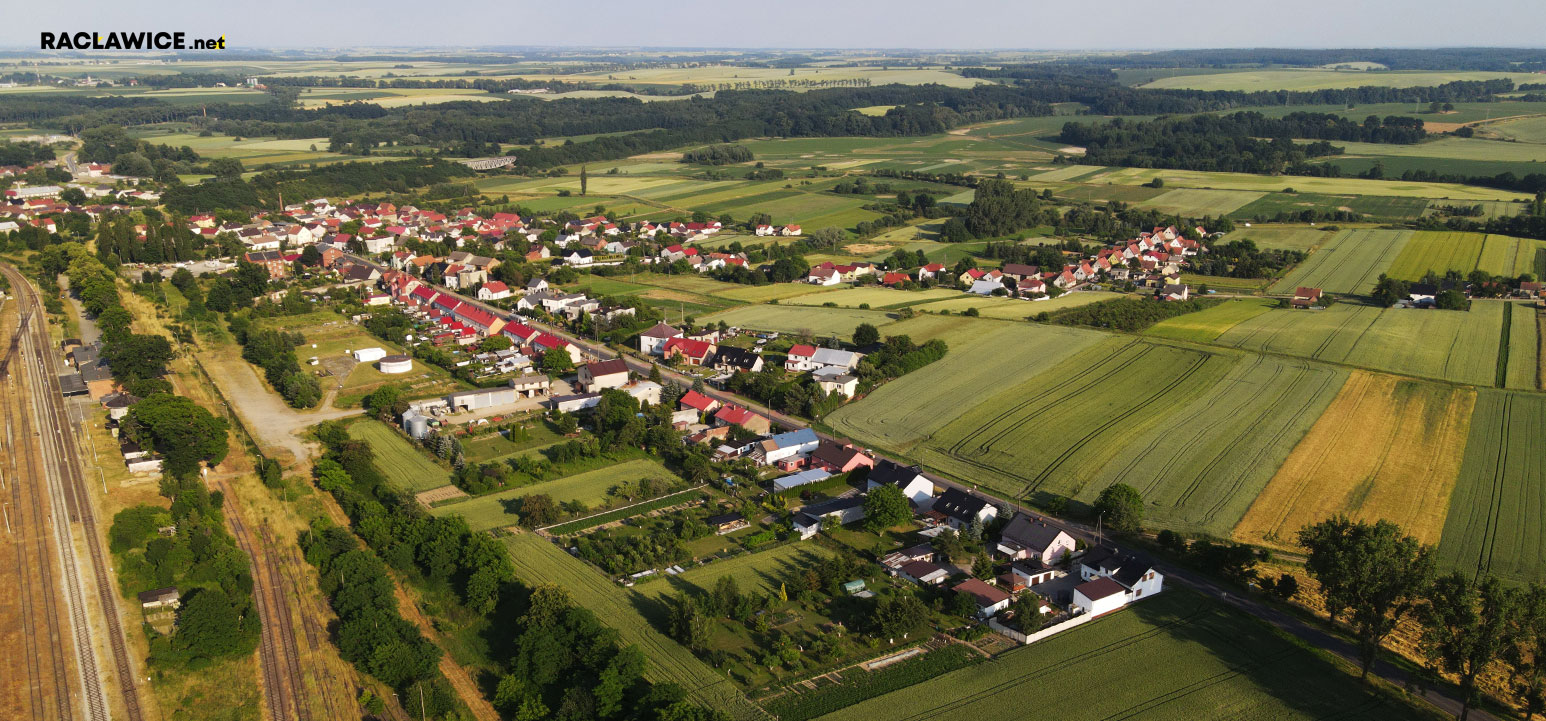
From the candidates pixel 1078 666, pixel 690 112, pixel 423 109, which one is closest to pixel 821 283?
pixel 1078 666

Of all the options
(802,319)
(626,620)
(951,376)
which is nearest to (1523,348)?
(951,376)

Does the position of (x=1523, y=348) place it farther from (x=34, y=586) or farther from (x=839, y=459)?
(x=34, y=586)

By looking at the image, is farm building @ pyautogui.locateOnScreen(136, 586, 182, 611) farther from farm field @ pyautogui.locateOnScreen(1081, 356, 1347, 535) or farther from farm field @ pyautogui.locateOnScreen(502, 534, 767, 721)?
farm field @ pyautogui.locateOnScreen(1081, 356, 1347, 535)

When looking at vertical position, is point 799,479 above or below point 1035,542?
below

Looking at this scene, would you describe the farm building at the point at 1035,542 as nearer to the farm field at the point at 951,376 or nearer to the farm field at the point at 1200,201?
the farm field at the point at 951,376

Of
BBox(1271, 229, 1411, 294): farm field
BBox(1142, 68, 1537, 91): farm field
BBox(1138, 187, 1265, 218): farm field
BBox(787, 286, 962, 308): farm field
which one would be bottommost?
BBox(787, 286, 962, 308): farm field

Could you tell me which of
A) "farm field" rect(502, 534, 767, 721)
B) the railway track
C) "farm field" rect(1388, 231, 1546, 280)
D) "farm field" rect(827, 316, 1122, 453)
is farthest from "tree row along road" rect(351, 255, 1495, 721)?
"farm field" rect(1388, 231, 1546, 280)
